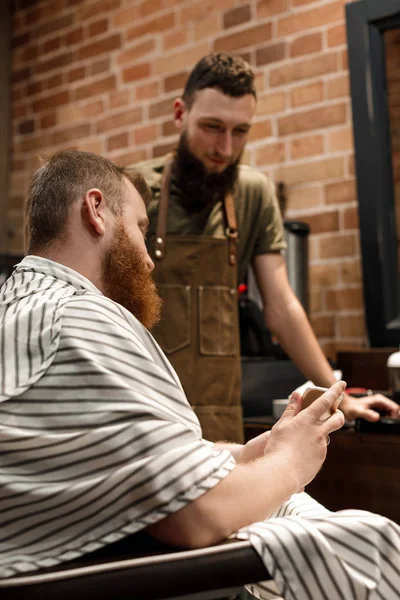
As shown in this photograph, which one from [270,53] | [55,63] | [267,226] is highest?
[55,63]

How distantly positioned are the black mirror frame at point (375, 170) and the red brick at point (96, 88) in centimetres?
135

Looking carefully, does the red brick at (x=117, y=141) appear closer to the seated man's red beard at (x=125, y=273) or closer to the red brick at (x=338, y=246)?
the red brick at (x=338, y=246)

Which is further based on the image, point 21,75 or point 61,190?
point 21,75

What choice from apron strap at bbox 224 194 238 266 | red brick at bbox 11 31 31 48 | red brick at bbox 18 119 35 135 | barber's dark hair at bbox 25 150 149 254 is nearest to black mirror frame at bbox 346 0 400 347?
apron strap at bbox 224 194 238 266

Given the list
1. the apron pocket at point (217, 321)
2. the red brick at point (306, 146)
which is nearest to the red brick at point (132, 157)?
the red brick at point (306, 146)

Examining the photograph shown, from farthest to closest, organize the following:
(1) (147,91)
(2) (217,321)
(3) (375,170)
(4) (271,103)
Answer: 1. (1) (147,91)
2. (4) (271,103)
3. (3) (375,170)
4. (2) (217,321)

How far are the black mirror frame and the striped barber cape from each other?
1.73 metres

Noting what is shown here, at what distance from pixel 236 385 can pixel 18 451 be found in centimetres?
131

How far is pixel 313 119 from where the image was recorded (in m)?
2.93

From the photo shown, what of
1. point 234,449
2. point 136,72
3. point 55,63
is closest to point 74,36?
point 55,63

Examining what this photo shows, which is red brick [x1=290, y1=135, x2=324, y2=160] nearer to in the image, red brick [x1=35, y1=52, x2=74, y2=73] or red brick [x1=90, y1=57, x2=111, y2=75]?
red brick [x1=90, y1=57, x2=111, y2=75]

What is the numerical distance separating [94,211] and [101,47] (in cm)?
281

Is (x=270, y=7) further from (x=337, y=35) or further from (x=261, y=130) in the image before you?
(x=261, y=130)

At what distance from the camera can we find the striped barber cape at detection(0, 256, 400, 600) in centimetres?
93
